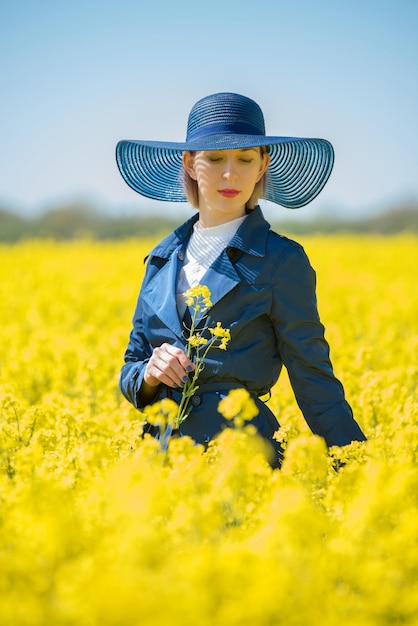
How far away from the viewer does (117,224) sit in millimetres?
39250

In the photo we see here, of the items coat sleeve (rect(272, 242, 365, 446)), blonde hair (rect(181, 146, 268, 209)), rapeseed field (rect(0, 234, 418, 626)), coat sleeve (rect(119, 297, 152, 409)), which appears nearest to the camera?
rapeseed field (rect(0, 234, 418, 626))

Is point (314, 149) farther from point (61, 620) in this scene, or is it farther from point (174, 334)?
point (61, 620)

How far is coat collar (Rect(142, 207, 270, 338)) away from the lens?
2.84 metres

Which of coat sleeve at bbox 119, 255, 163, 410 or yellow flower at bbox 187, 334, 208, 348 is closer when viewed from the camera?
yellow flower at bbox 187, 334, 208, 348

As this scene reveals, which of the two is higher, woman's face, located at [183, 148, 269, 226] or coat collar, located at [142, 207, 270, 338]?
woman's face, located at [183, 148, 269, 226]

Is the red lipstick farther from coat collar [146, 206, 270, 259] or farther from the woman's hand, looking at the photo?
the woman's hand

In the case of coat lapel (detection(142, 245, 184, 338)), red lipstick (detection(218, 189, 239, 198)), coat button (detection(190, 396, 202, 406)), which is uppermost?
red lipstick (detection(218, 189, 239, 198))

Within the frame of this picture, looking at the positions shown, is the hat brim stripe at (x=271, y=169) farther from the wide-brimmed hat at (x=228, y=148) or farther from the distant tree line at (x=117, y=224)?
the distant tree line at (x=117, y=224)

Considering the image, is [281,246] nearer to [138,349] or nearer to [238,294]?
[238,294]

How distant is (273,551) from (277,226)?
108 ft

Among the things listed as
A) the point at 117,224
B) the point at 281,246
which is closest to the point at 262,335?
the point at 281,246

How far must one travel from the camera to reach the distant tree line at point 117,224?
114 feet

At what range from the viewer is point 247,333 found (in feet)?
9.35

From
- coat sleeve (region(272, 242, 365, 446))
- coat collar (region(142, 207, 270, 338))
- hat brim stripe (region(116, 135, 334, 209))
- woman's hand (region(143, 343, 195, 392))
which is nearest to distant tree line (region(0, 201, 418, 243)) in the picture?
hat brim stripe (region(116, 135, 334, 209))
